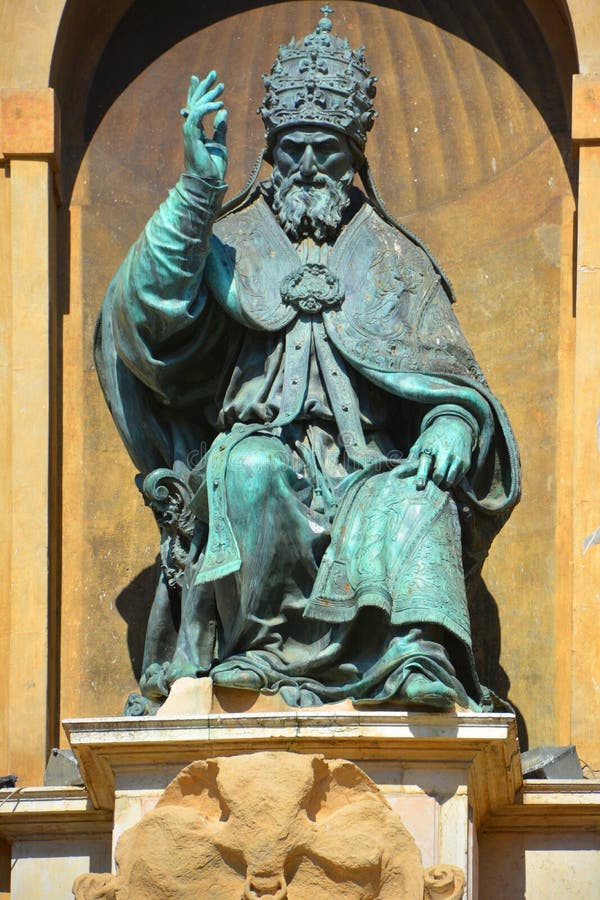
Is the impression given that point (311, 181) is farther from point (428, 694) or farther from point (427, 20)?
point (428, 694)

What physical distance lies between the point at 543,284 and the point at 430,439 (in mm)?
1576

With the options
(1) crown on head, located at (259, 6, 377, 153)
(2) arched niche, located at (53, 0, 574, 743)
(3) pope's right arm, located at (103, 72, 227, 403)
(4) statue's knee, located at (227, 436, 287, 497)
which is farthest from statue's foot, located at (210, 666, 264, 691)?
(1) crown on head, located at (259, 6, 377, 153)

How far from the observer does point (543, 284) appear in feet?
33.1

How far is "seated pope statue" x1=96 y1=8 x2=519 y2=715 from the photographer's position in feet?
27.5

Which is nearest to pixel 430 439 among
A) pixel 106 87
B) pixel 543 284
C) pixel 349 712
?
pixel 349 712

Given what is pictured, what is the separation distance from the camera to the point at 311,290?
9.04 m

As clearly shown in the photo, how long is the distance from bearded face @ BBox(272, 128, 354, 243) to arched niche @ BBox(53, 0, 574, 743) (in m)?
1.05

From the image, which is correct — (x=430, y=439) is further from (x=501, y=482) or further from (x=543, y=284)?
(x=543, y=284)

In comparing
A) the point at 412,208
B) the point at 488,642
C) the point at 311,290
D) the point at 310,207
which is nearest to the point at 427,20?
the point at 412,208

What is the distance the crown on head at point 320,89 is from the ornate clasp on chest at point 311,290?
0.44 metres

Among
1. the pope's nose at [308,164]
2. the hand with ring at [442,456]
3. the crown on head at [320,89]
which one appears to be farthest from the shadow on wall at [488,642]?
the crown on head at [320,89]

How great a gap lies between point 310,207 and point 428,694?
1.78 metres

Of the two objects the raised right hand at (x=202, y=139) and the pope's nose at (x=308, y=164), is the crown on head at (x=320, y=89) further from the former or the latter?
the raised right hand at (x=202, y=139)

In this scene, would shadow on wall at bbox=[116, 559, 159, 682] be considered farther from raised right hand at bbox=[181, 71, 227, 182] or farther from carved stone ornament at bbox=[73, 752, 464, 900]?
carved stone ornament at bbox=[73, 752, 464, 900]
